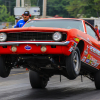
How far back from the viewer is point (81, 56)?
23.8ft

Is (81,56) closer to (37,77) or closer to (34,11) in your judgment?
(37,77)

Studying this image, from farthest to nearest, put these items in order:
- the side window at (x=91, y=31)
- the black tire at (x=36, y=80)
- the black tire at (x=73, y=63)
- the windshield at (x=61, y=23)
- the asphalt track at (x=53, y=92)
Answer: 1. the black tire at (x=36, y=80)
2. the side window at (x=91, y=31)
3. the windshield at (x=61, y=23)
4. the asphalt track at (x=53, y=92)
5. the black tire at (x=73, y=63)

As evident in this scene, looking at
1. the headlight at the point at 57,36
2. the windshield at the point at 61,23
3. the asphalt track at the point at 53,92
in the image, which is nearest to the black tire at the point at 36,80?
the asphalt track at the point at 53,92

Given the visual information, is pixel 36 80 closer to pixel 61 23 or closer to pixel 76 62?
pixel 61 23

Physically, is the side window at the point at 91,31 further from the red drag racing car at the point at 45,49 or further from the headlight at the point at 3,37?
the headlight at the point at 3,37

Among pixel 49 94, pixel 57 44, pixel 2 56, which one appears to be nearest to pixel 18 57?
pixel 2 56

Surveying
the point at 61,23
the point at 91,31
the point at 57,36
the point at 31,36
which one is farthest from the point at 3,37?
the point at 91,31

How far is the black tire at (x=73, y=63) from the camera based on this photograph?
6.63 metres

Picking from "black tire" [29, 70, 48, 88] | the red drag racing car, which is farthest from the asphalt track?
the red drag racing car

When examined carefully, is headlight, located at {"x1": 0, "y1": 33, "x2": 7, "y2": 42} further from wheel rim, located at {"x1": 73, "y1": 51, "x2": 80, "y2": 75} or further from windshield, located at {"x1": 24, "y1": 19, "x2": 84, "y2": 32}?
windshield, located at {"x1": 24, "y1": 19, "x2": 84, "y2": 32}

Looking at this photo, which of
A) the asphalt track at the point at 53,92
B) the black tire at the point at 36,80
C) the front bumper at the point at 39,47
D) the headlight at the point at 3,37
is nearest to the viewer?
the front bumper at the point at 39,47

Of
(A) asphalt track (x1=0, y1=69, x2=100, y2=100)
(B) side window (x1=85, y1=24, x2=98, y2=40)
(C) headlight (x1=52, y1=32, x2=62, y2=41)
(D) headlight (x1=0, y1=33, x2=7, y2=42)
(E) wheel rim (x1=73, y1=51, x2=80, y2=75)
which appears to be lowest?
(A) asphalt track (x1=0, y1=69, x2=100, y2=100)

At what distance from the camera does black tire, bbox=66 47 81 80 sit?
6.63 m

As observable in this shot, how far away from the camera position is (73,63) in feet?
22.0
